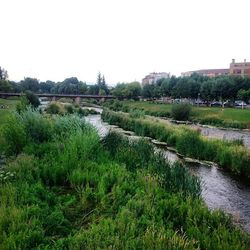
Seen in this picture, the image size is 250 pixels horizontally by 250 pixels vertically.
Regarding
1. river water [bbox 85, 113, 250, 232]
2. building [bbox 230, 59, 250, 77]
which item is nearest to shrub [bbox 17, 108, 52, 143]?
river water [bbox 85, 113, 250, 232]

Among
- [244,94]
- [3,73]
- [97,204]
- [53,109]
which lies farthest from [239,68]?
[97,204]

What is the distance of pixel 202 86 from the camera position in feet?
260

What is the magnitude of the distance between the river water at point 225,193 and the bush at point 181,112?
1417 inches

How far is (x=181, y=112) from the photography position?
190ft

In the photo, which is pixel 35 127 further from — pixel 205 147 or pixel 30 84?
pixel 30 84

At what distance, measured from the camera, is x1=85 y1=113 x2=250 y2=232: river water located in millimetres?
13900

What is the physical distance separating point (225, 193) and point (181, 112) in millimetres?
41666

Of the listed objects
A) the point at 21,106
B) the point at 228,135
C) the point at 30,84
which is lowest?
the point at 228,135

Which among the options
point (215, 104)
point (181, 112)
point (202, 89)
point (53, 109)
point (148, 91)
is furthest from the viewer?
point (148, 91)

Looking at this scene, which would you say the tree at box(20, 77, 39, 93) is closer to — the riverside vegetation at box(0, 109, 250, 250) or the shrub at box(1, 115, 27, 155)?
the shrub at box(1, 115, 27, 155)

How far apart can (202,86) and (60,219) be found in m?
74.5

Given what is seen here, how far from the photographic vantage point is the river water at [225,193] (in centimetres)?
1390

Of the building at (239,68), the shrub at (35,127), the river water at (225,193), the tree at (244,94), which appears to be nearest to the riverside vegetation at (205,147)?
the river water at (225,193)

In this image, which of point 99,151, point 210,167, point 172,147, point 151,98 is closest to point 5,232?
point 99,151
